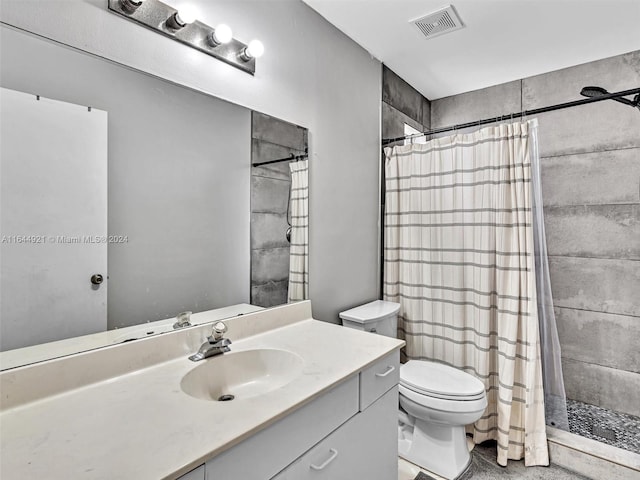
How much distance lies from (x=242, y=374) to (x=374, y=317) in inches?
37.5

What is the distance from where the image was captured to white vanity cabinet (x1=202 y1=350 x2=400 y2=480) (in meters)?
0.80

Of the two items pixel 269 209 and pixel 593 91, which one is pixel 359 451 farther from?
pixel 593 91

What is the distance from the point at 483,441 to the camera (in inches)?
79.7

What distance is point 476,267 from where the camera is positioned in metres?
2.04

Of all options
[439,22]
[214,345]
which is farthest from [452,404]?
[439,22]

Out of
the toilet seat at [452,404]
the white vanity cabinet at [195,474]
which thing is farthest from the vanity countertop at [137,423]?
the toilet seat at [452,404]

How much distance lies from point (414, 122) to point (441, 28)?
92cm

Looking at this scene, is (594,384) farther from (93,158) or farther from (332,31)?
(93,158)

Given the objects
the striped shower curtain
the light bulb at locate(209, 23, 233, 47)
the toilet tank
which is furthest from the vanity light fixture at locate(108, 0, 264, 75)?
the toilet tank

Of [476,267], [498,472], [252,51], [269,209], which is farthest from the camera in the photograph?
[476,267]

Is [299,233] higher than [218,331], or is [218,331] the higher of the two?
[299,233]

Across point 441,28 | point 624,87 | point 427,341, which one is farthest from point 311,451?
point 624,87

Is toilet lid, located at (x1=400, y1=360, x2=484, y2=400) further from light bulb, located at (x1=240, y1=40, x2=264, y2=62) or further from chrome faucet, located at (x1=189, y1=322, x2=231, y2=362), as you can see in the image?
light bulb, located at (x1=240, y1=40, x2=264, y2=62)

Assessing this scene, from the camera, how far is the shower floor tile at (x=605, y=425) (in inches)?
76.2
